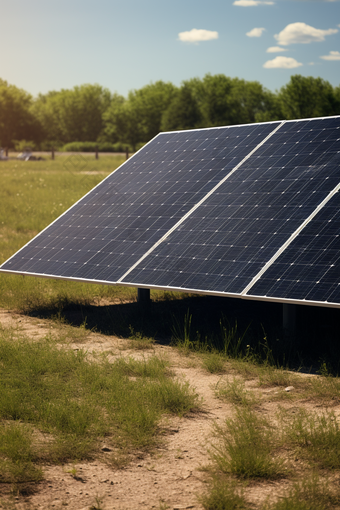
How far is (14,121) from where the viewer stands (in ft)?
425

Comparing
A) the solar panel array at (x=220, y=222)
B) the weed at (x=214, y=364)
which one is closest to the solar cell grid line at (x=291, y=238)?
the solar panel array at (x=220, y=222)

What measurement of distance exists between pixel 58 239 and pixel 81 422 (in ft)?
23.6

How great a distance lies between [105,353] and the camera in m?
10.5

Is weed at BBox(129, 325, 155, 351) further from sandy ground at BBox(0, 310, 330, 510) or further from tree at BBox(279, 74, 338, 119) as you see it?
tree at BBox(279, 74, 338, 119)

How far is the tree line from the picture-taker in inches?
3469

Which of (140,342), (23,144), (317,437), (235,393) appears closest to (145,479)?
(317,437)

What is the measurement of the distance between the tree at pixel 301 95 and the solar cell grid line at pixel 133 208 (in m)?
75.0

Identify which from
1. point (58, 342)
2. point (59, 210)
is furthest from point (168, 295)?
point (59, 210)

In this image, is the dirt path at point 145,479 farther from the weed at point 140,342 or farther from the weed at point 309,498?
the weed at point 140,342

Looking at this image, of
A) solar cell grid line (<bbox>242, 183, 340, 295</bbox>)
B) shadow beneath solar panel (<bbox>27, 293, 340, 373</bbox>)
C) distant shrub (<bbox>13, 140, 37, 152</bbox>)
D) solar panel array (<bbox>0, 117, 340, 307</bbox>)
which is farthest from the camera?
distant shrub (<bbox>13, 140, 37, 152</bbox>)

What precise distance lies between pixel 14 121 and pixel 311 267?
426 ft

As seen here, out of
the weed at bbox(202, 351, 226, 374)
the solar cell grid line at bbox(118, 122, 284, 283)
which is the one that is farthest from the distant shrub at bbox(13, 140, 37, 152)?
the weed at bbox(202, 351, 226, 374)

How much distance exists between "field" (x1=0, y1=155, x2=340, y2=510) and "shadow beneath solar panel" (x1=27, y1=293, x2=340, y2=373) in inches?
1.7

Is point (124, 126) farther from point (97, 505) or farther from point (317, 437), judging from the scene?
point (97, 505)
